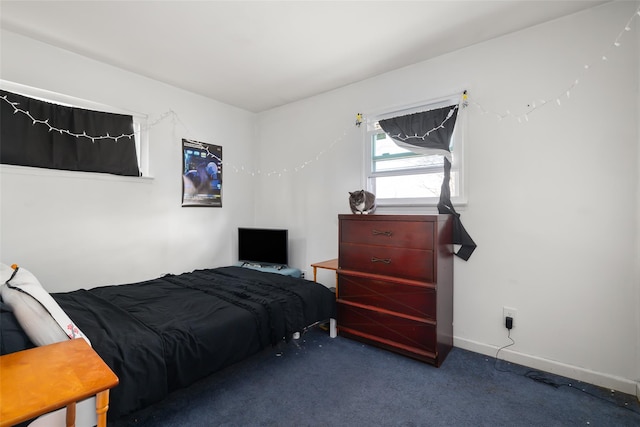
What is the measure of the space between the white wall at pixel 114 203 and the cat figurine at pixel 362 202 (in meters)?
1.91

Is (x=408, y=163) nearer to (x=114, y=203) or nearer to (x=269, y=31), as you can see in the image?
(x=269, y=31)

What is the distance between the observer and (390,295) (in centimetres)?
249

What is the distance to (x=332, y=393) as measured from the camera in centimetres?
199

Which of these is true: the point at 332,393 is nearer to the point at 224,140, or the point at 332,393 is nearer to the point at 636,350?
the point at 636,350

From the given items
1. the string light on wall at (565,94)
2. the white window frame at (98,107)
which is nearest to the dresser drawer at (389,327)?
the string light on wall at (565,94)

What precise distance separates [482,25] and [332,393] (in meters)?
2.84

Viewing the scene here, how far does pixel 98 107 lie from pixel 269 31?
181cm

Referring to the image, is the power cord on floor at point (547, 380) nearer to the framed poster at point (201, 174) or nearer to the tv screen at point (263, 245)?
the tv screen at point (263, 245)

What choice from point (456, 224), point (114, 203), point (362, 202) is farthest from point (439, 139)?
point (114, 203)

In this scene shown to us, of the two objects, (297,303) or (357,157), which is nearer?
(297,303)

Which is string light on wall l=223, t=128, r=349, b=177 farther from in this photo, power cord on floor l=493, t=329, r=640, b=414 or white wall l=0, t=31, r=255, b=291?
power cord on floor l=493, t=329, r=640, b=414

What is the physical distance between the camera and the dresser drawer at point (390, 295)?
2.33m

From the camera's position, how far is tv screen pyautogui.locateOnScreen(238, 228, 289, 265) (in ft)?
11.6

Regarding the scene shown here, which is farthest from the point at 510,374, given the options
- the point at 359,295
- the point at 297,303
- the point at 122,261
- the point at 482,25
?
the point at 122,261
